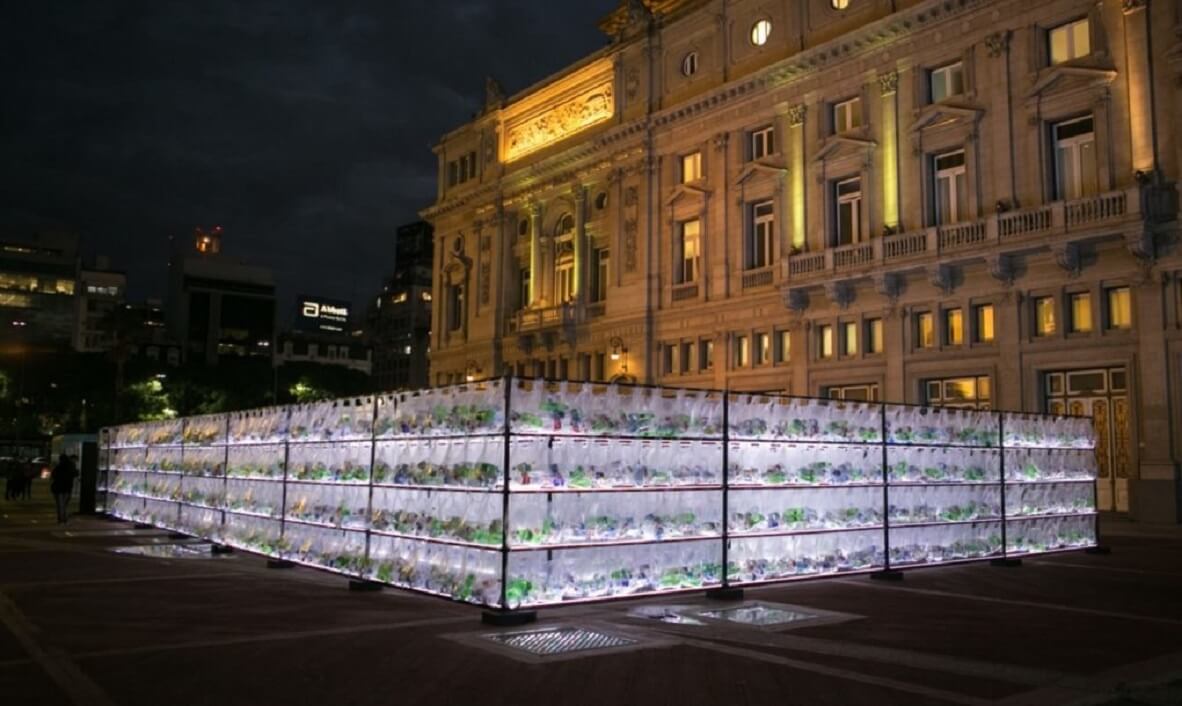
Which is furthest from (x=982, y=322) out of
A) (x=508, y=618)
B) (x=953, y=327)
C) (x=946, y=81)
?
(x=508, y=618)

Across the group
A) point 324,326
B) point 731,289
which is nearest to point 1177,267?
point 731,289

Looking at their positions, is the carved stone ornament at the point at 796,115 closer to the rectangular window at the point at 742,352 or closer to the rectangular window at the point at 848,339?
the rectangular window at the point at 848,339

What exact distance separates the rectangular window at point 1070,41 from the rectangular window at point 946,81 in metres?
3.14

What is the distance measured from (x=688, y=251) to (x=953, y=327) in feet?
46.6

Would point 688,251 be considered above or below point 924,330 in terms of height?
above

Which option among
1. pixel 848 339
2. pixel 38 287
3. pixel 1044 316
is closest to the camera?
pixel 1044 316

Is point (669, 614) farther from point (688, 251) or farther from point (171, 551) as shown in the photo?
point (688, 251)

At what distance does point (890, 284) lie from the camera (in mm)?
35594

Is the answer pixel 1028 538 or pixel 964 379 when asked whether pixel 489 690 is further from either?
pixel 964 379

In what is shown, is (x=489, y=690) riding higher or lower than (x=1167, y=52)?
lower

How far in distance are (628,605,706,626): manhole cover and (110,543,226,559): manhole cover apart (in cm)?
1146

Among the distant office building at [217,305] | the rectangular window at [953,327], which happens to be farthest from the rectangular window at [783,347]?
the distant office building at [217,305]

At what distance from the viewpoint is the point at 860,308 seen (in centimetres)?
3716

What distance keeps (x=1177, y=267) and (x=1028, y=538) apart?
12.4 m
